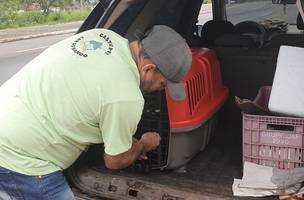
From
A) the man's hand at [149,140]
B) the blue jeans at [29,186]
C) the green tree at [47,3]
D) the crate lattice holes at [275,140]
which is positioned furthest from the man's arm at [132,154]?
the green tree at [47,3]

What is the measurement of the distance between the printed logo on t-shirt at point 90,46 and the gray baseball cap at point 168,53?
14 cm

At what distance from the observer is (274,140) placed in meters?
Answer: 2.35

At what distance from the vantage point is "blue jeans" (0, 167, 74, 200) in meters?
1.94

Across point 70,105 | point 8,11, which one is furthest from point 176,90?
point 8,11

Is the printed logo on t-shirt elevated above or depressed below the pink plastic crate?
above

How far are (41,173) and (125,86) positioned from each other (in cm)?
52

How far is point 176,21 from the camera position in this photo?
3.93 m

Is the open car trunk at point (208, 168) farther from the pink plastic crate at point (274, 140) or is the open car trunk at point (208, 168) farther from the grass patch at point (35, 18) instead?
the grass patch at point (35, 18)

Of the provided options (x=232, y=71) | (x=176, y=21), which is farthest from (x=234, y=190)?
(x=176, y=21)

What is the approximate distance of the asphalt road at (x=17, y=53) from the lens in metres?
8.91

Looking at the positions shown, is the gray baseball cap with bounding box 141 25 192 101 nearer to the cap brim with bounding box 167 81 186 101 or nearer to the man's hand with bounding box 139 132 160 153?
the cap brim with bounding box 167 81 186 101

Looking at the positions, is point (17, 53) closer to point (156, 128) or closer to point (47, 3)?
point (156, 128)


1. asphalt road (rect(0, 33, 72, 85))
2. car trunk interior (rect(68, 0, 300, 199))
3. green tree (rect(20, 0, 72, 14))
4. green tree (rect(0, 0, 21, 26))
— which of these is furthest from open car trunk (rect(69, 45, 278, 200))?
green tree (rect(20, 0, 72, 14))

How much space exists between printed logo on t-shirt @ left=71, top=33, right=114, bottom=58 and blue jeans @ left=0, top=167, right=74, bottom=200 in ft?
1.69
